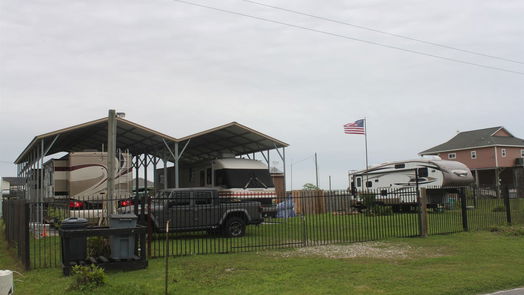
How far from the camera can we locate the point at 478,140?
4666 centimetres

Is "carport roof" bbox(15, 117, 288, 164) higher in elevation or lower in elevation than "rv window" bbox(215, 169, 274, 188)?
higher

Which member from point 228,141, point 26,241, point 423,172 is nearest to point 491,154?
point 423,172

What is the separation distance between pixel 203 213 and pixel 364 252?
17.3 feet

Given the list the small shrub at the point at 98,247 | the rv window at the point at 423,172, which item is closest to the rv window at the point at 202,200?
the small shrub at the point at 98,247

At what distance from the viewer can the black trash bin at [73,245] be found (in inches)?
371

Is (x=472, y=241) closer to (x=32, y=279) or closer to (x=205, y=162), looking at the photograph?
(x=32, y=279)

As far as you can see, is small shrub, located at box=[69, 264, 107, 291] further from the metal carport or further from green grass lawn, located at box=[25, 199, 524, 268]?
the metal carport

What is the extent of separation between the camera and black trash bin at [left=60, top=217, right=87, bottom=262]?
30.9ft

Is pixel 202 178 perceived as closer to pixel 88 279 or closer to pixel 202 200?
pixel 202 200

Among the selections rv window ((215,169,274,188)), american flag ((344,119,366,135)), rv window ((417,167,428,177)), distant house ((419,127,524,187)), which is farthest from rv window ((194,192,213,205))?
distant house ((419,127,524,187))

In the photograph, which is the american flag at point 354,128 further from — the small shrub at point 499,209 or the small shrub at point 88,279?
the small shrub at point 88,279

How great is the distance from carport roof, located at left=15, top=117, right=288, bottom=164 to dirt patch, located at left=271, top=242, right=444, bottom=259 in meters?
11.3

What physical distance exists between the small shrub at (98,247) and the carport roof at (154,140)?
34.9ft

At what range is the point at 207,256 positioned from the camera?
1140 cm
